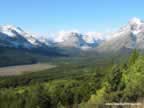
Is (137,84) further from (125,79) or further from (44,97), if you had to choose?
(44,97)

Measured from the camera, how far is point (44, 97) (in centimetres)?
10606

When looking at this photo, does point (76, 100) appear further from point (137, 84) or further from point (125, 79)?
point (137, 84)

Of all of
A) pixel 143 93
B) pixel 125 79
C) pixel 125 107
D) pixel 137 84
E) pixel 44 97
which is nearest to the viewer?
pixel 125 107

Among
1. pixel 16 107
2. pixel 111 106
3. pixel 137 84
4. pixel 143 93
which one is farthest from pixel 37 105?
pixel 111 106

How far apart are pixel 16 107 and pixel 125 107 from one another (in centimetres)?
5868

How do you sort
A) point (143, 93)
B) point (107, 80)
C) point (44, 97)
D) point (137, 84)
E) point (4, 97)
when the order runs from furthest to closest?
point (4, 97)
point (44, 97)
point (107, 80)
point (137, 84)
point (143, 93)

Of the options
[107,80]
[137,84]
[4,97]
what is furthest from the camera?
[4,97]

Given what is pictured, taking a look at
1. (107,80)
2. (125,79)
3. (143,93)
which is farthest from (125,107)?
(107,80)

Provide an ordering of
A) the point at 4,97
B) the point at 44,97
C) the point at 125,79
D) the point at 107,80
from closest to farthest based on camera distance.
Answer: the point at 125,79 < the point at 107,80 < the point at 44,97 < the point at 4,97

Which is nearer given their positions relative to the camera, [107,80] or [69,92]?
[107,80]

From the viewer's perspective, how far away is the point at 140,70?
301ft

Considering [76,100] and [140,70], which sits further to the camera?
[76,100]

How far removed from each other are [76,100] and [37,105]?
9507 mm

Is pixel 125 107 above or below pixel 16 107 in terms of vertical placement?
above
